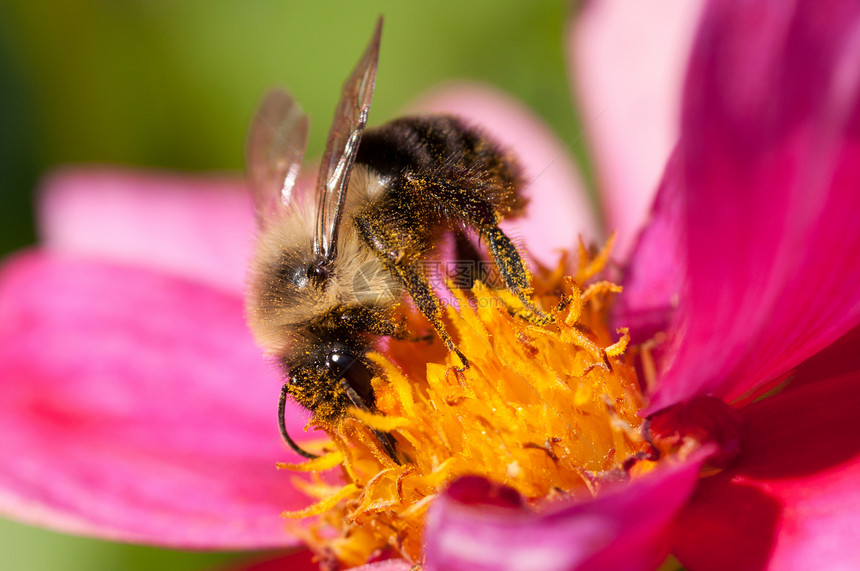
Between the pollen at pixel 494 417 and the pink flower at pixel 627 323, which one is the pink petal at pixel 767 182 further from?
the pollen at pixel 494 417

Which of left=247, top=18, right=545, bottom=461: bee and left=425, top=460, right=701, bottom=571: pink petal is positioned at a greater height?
left=247, top=18, right=545, bottom=461: bee

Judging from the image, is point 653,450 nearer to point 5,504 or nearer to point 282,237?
point 282,237

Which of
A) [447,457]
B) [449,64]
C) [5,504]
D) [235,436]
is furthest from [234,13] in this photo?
[447,457]

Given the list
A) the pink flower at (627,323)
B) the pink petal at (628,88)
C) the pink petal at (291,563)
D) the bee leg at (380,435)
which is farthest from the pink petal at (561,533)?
the pink petal at (628,88)

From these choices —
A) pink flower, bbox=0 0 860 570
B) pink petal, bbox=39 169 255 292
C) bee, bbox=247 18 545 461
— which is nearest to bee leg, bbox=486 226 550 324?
bee, bbox=247 18 545 461

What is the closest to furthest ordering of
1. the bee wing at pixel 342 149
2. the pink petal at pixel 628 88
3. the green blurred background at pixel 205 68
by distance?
1. the bee wing at pixel 342 149
2. the pink petal at pixel 628 88
3. the green blurred background at pixel 205 68

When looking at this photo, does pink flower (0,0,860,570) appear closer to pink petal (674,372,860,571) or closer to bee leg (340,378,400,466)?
pink petal (674,372,860,571)
